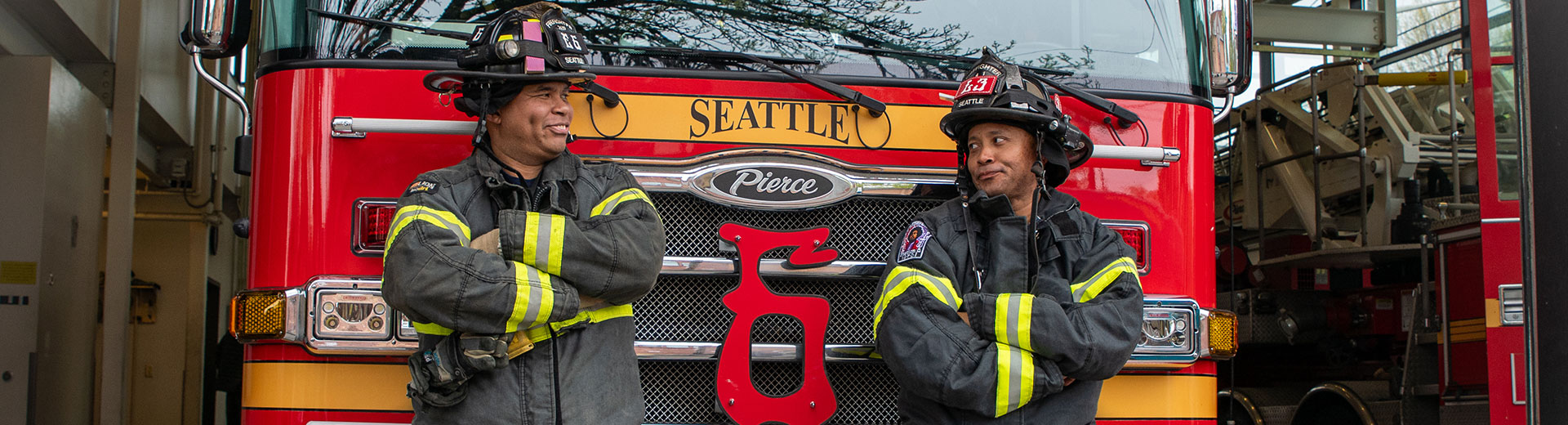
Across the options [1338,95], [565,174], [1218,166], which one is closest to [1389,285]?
[1338,95]

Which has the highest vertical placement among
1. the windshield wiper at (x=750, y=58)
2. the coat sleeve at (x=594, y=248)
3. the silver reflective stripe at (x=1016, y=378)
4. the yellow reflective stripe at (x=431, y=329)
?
the windshield wiper at (x=750, y=58)

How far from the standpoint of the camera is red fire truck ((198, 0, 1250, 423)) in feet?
10.3

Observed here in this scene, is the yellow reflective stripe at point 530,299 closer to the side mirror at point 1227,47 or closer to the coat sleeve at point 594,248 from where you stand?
the coat sleeve at point 594,248

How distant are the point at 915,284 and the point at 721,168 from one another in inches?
25.1

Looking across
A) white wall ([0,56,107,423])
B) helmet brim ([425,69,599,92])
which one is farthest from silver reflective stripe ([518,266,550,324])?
white wall ([0,56,107,423])

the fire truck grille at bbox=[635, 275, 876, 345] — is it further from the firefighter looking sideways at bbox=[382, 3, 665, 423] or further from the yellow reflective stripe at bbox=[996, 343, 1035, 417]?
the yellow reflective stripe at bbox=[996, 343, 1035, 417]

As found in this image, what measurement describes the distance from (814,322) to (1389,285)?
5.41 m

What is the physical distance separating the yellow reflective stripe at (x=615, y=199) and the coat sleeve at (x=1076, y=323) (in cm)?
78

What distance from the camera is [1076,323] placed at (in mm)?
2719

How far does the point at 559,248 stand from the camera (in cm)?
261

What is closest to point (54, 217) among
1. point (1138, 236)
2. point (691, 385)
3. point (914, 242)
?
point (691, 385)

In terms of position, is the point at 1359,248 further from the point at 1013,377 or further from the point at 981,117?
the point at 1013,377

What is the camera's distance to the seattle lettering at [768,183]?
3.15m

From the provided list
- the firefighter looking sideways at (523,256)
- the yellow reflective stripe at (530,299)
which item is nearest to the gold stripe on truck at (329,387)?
the firefighter looking sideways at (523,256)
